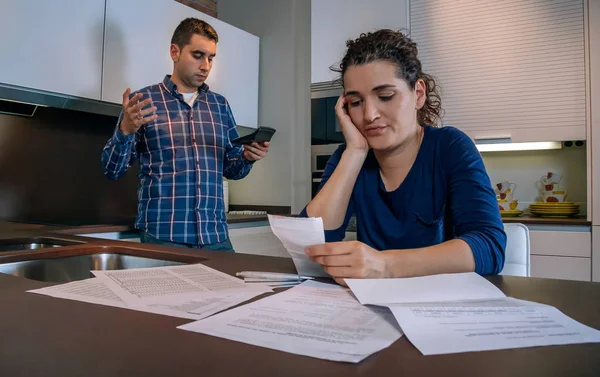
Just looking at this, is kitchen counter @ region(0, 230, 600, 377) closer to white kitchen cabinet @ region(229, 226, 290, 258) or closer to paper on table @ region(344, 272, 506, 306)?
paper on table @ region(344, 272, 506, 306)

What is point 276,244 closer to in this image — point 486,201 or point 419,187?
point 419,187

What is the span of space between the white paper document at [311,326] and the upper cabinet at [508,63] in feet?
7.55

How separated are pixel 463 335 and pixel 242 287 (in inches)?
15.0

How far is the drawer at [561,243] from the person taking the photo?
2352mm

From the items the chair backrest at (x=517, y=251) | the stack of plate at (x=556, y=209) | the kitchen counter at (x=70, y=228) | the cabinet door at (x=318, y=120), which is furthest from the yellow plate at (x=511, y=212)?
the kitchen counter at (x=70, y=228)

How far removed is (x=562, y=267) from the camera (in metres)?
2.39

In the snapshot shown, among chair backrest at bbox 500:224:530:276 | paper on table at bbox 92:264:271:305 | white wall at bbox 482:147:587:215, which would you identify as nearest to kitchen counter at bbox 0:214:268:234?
paper on table at bbox 92:264:271:305

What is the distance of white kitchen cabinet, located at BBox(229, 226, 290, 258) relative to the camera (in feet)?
8.29

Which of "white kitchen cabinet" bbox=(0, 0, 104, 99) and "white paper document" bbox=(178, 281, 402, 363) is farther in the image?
"white kitchen cabinet" bbox=(0, 0, 104, 99)

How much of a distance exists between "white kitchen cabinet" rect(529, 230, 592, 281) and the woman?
4.89 feet

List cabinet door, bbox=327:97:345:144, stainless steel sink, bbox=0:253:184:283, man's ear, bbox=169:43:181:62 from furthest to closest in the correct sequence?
cabinet door, bbox=327:97:345:144, man's ear, bbox=169:43:181:62, stainless steel sink, bbox=0:253:184:283

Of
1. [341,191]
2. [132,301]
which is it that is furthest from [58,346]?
[341,191]

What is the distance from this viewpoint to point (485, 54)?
8.81ft

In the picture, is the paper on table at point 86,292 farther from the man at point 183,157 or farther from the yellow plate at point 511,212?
the yellow plate at point 511,212
